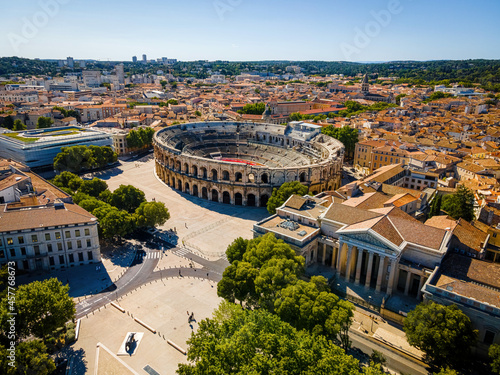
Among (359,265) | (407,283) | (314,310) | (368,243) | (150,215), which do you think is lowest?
(407,283)

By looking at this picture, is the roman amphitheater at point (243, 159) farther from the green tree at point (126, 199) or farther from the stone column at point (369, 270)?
the stone column at point (369, 270)

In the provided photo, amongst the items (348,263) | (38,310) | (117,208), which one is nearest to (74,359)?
(38,310)

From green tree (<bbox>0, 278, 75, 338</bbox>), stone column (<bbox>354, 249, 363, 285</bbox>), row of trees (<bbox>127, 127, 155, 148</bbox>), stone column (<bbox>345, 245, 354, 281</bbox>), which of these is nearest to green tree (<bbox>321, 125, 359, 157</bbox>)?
row of trees (<bbox>127, 127, 155, 148</bbox>)

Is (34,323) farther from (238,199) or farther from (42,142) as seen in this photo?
(42,142)

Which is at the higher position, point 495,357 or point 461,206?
point 461,206

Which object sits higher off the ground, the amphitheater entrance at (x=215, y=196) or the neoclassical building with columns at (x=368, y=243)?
the neoclassical building with columns at (x=368, y=243)

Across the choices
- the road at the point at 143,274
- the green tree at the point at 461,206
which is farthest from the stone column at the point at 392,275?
the green tree at the point at 461,206

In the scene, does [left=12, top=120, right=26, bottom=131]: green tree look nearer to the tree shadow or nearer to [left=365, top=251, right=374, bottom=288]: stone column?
the tree shadow
